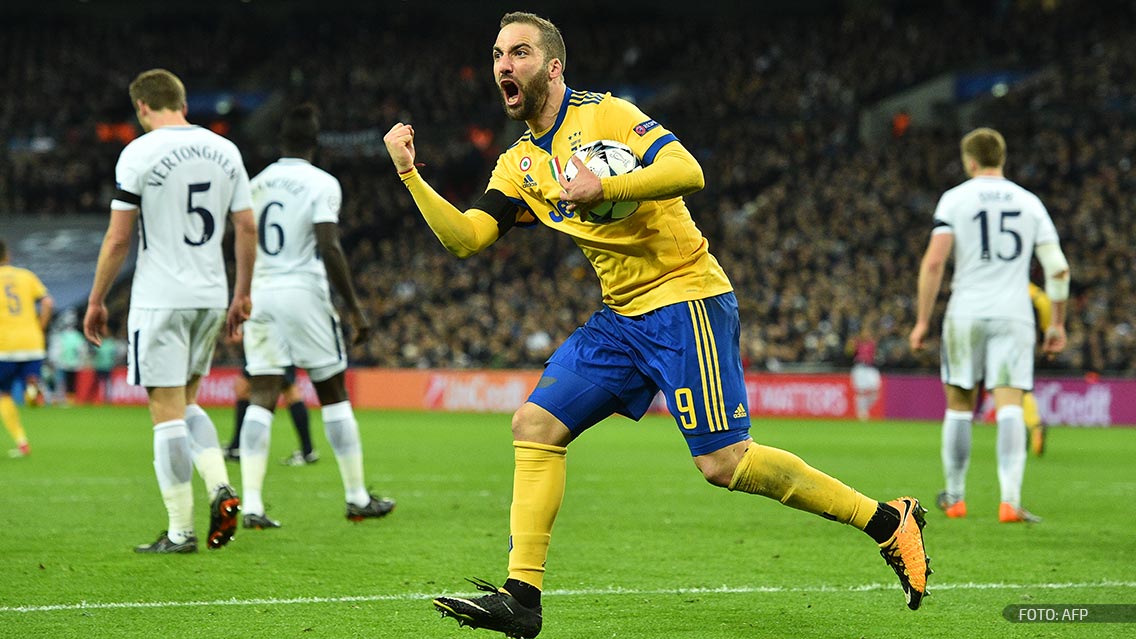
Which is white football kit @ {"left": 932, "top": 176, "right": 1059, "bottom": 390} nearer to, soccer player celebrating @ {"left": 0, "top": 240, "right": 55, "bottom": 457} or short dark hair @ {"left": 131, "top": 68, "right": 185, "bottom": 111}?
short dark hair @ {"left": 131, "top": 68, "right": 185, "bottom": 111}

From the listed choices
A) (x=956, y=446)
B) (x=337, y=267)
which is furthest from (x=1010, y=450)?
(x=337, y=267)

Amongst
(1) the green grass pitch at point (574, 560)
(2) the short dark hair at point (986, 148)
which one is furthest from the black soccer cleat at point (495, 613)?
(2) the short dark hair at point (986, 148)

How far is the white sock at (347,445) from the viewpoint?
8203 mm

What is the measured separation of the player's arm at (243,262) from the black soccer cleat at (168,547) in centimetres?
119

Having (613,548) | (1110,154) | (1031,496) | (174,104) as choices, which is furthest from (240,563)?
(1110,154)

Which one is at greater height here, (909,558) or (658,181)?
(658,181)

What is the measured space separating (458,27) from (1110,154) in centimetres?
2078

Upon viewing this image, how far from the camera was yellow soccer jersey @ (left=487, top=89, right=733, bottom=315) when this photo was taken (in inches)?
194

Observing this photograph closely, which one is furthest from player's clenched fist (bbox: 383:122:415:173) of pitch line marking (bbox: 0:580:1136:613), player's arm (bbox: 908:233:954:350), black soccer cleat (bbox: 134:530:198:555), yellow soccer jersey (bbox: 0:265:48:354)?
yellow soccer jersey (bbox: 0:265:48:354)

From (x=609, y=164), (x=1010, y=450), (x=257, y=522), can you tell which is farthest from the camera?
(x=1010, y=450)

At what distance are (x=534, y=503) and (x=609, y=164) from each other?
4.09ft

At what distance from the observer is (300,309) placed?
A: 827cm

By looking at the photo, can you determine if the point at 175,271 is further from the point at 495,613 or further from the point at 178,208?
the point at 495,613

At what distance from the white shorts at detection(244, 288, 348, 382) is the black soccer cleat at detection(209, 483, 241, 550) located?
155 centimetres
